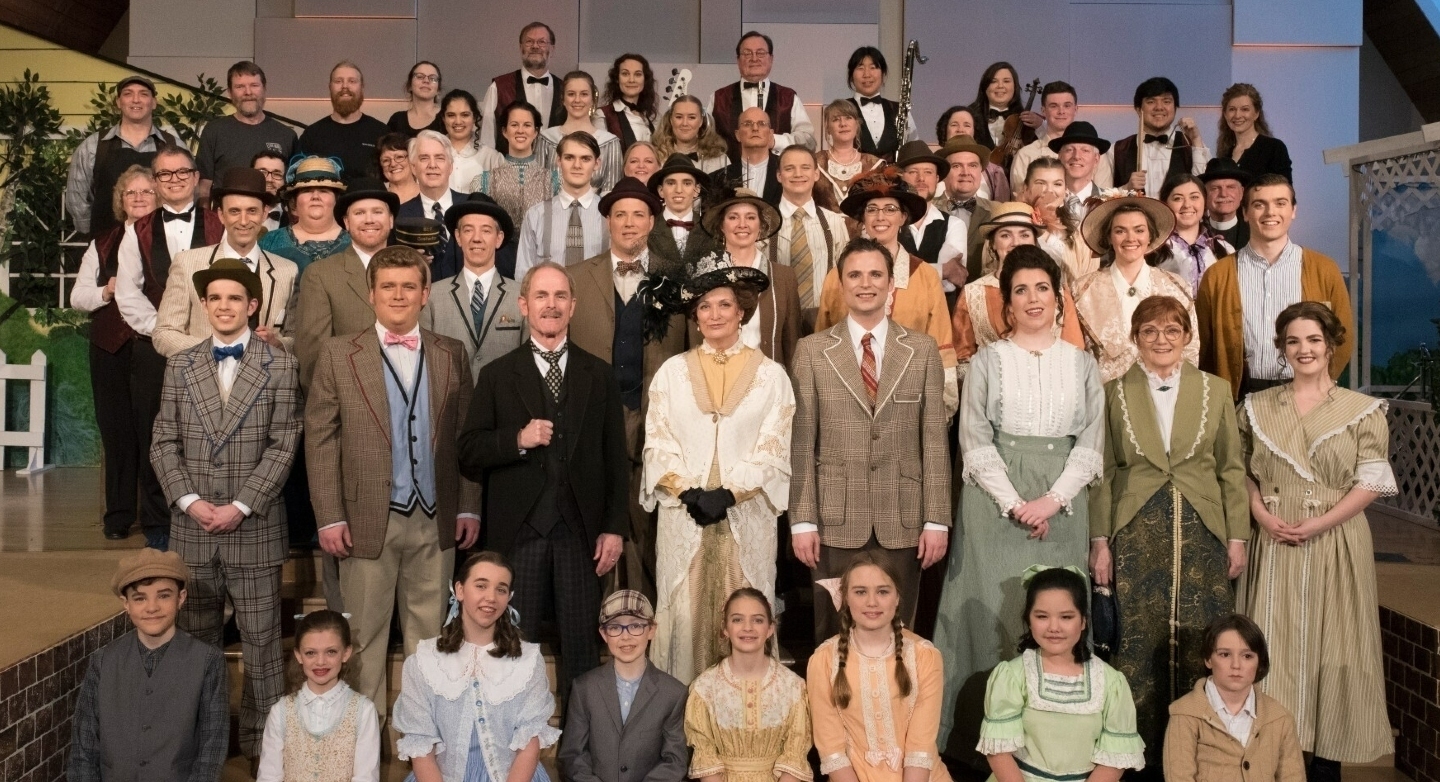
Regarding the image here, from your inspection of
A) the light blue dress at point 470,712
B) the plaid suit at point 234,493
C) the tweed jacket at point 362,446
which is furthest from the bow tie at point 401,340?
the light blue dress at point 470,712

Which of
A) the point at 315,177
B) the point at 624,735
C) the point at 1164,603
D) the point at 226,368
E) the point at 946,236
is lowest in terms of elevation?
the point at 624,735

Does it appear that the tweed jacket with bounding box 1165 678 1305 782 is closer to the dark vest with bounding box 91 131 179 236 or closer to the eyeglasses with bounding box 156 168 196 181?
the eyeglasses with bounding box 156 168 196 181

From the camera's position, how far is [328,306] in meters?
4.66

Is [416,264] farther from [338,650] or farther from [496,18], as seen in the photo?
[496,18]

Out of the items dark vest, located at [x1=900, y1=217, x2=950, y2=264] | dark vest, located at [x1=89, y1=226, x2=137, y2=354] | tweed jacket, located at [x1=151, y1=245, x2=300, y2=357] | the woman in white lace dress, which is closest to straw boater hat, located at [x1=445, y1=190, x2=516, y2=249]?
tweed jacket, located at [x1=151, y1=245, x2=300, y2=357]

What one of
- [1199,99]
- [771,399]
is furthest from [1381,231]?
[771,399]

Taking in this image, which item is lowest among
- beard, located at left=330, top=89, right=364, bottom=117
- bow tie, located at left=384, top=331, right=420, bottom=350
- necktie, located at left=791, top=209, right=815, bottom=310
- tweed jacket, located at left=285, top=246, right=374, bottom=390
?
bow tie, located at left=384, top=331, right=420, bottom=350

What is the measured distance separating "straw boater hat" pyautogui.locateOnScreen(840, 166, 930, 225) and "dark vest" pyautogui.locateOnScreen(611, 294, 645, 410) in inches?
40.8

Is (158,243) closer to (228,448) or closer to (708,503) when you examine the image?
(228,448)

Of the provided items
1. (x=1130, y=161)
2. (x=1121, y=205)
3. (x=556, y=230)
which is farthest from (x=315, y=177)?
(x=1130, y=161)

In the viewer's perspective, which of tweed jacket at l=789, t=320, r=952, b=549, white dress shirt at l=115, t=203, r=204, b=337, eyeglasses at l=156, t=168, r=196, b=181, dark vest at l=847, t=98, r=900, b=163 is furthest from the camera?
dark vest at l=847, t=98, r=900, b=163

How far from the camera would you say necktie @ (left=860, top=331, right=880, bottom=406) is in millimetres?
4203

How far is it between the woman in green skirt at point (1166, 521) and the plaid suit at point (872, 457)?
571 mm

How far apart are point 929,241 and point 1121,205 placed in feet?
2.94
